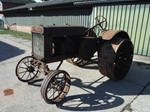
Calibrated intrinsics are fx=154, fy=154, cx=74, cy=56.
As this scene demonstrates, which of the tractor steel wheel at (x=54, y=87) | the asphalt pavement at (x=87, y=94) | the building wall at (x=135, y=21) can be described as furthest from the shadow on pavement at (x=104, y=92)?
the building wall at (x=135, y=21)

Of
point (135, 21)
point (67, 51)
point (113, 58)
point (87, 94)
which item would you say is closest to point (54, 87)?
point (87, 94)

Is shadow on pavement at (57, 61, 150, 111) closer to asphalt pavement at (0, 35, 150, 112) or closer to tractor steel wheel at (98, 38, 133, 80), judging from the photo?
asphalt pavement at (0, 35, 150, 112)

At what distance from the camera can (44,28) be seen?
2.87m

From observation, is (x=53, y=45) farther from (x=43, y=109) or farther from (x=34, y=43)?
(x=43, y=109)

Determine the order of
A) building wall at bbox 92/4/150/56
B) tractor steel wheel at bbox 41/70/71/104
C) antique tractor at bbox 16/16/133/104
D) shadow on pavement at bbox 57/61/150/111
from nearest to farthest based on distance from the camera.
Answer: tractor steel wheel at bbox 41/70/71/104, shadow on pavement at bbox 57/61/150/111, antique tractor at bbox 16/16/133/104, building wall at bbox 92/4/150/56

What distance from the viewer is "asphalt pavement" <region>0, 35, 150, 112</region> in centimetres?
270

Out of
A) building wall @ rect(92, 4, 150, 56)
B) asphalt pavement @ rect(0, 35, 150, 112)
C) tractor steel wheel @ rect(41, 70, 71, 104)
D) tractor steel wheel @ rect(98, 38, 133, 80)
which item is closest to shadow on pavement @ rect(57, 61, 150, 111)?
asphalt pavement @ rect(0, 35, 150, 112)

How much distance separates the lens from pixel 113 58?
335 cm

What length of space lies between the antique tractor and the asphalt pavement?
0.19m

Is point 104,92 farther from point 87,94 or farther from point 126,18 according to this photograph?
point 126,18

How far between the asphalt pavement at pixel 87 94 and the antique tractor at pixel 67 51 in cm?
19

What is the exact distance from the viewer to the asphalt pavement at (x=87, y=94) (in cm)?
270

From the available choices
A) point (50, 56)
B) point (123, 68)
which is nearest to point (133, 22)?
point (123, 68)

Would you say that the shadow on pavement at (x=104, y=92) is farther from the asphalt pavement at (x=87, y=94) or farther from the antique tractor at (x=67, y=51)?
the antique tractor at (x=67, y=51)
